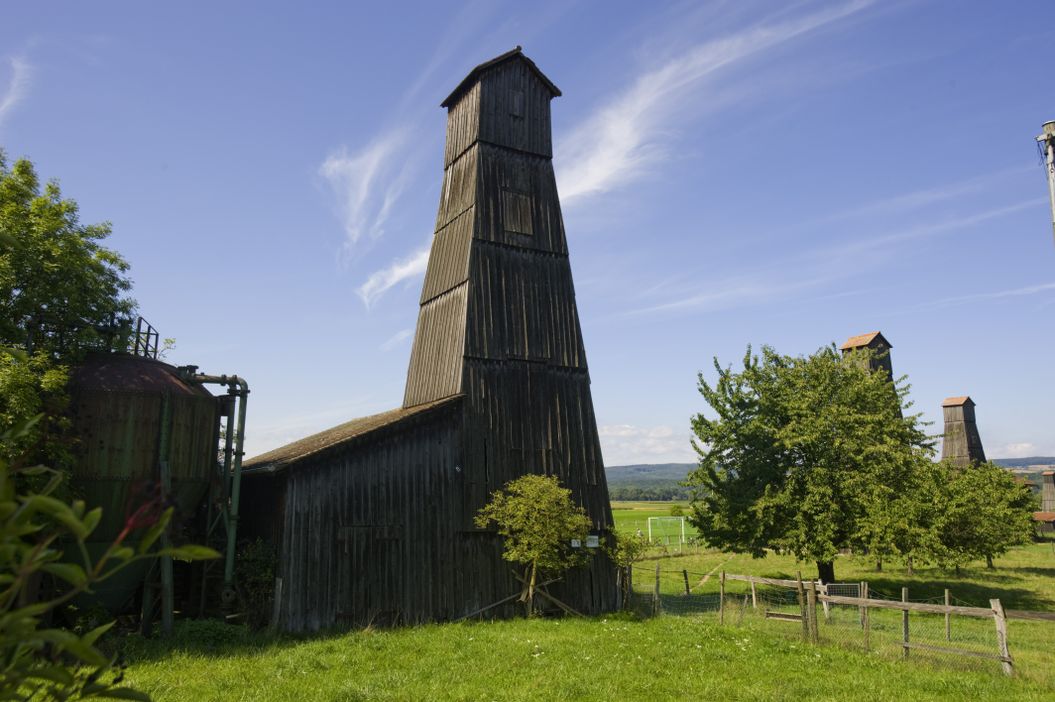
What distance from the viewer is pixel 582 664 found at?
15703mm

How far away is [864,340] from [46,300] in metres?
53.9

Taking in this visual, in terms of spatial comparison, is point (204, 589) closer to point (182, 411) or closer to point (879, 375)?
point (182, 411)

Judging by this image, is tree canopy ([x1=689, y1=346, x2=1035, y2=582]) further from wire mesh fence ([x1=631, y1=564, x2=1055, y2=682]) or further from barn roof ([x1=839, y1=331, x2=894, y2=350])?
barn roof ([x1=839, y1=331, x2=894, y2=350])

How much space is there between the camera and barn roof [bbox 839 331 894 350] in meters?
55.4

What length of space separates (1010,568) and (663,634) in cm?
3508

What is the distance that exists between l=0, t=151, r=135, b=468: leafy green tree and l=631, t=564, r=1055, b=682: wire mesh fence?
1843 cm

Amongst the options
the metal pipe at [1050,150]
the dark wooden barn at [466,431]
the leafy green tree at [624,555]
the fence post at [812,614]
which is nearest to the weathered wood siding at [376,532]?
the dark wooden barn at [466,431]

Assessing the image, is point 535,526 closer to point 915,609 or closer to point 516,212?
point 915,609

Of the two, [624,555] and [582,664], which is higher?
[624,555]

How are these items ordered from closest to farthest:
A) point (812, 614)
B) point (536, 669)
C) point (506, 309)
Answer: point (536, 669) → point (812, 614) → point (506, 309)

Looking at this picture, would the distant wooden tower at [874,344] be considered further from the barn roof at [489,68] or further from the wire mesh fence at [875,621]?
the barn roof at [489,68]

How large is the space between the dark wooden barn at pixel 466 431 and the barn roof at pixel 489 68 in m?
0.08

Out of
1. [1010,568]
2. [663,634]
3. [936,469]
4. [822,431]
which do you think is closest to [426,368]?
[663,634]

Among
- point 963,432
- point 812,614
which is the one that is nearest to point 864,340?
point 963,432
